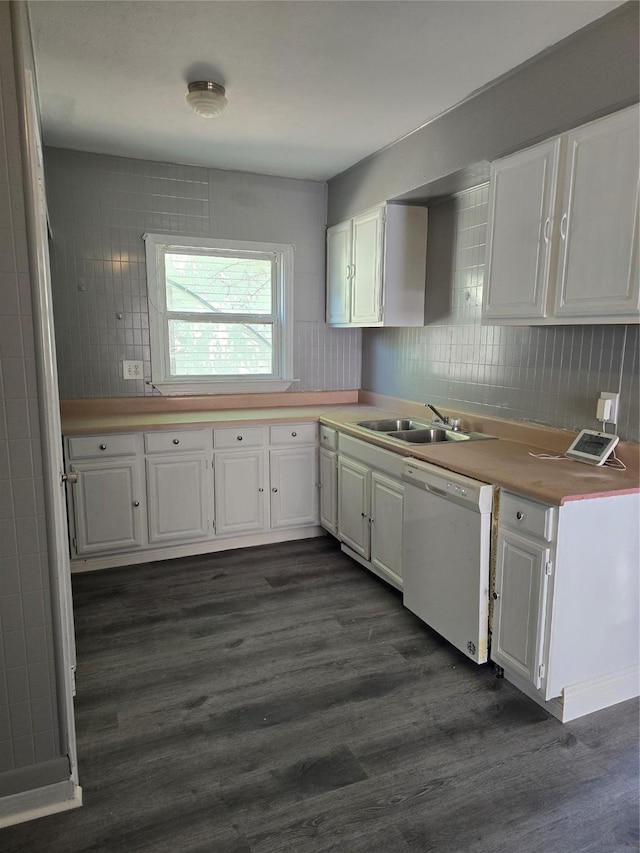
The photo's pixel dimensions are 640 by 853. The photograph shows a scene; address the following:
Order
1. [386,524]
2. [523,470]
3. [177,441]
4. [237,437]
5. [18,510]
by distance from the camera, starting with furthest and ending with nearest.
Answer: [237,437] < [177,441] < [386,524] < [523,470] < [18,510]

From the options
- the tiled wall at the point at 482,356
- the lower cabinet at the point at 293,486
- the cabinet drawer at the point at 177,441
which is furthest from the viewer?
the lower cabinet at the point at 293,486

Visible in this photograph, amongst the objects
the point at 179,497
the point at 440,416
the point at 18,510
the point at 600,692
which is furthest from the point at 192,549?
the point at 600,692

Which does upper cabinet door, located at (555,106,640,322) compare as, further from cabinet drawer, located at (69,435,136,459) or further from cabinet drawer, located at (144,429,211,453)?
cabinet drawer, located at (69,435,136,459)

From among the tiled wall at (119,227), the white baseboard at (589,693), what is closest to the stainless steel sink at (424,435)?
the white baseboard at (589,693)

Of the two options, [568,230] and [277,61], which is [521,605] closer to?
[568,230]

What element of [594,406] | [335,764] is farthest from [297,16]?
[335,764]

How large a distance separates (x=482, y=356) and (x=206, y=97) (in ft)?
6.15

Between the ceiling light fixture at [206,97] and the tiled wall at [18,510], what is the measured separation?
1.20m

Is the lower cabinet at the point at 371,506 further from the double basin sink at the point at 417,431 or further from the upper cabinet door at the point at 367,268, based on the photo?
the upper cabinet door at the point at 367,268

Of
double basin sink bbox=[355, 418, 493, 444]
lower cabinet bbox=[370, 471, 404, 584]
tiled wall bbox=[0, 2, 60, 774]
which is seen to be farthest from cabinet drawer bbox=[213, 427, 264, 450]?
tiled wall bbox=[0, 2, 60, 774]

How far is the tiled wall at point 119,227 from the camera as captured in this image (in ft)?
11.2

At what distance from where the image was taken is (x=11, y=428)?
1.51 metres

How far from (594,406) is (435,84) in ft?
5.18

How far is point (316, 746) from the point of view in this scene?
189 cm
